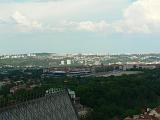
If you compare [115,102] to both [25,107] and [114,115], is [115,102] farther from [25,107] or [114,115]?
[25,107]

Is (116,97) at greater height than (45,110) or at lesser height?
lesser

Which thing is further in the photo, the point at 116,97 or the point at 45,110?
the point at 116,97

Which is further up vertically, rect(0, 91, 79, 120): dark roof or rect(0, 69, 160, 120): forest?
rect(0, 91, 79, 120): dark roof

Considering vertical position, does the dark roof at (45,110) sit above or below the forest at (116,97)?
above

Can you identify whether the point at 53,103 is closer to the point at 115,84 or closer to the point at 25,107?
the point at 25,107

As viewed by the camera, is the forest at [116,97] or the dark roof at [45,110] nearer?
the dark roof at [45,110]

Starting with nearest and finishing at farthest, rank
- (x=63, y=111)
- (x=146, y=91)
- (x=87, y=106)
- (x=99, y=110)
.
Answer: (x=63, y=111) < (x=99, y=110) < (x=87, y=106) < (x=146, y=91)

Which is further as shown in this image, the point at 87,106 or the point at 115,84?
the point at 115,84

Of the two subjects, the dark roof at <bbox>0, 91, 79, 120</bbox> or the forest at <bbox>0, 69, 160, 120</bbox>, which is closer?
the dark roof at <bbox>0, 91, 79, 120</bbox>

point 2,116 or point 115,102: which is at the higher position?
point 2,116

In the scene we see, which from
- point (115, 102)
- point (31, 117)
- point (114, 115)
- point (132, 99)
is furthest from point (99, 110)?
point (31, 117)

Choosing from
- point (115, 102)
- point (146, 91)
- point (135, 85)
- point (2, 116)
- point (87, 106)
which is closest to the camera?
point (2, 116)
